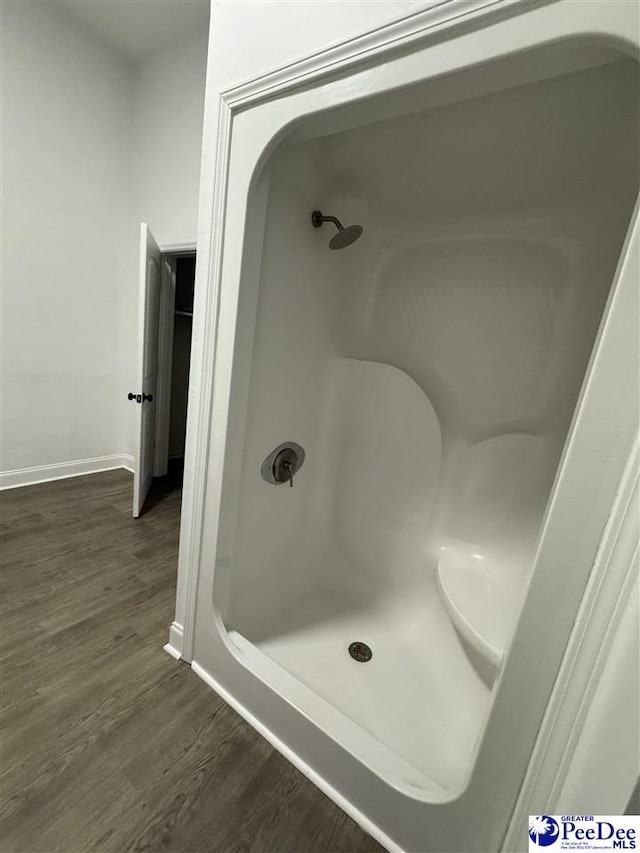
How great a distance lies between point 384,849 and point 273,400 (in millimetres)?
1354

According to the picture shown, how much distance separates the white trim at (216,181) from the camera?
68cm

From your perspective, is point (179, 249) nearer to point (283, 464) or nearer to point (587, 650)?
point (283, 464)

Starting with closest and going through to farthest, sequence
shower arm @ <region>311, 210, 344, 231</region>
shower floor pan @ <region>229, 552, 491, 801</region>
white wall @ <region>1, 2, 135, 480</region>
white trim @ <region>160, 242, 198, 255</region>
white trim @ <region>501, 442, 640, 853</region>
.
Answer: white trim @ <region>501, 442, 640, 853</region> → shower floor pan @ <region>229, 552, 491, 801</region> → shower arm @ <region>311, 210, 344, 231</region> → white wall @ <region>1, 2, 135, 480</region> → white trim @ <region>160, 242, 198, 255</region>

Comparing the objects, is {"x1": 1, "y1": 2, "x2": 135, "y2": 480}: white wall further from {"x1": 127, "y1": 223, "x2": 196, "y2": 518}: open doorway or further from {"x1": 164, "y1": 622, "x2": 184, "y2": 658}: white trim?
{"x1": 164, "y1": 622, "x2": 184, "y2": 658}: white trim

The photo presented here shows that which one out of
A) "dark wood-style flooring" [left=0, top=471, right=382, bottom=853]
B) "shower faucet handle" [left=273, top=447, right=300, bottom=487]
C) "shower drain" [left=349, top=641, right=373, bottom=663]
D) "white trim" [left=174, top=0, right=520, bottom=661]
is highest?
"white trim" [left=174, top=0, right=520, bottom=661]

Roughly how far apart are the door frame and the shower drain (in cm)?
238

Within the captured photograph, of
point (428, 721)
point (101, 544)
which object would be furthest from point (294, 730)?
point (101, 544)

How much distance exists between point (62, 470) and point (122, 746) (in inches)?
93.3

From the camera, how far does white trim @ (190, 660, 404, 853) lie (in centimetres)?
95

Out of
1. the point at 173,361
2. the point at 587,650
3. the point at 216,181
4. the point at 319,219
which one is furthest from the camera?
the point at 173,361

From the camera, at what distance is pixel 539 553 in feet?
2.21

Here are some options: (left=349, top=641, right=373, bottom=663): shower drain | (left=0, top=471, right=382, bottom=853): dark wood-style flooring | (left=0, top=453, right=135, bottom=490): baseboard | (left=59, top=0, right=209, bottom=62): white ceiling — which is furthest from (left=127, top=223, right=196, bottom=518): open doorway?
(left=349, top=641, right=373, bottom=663): shower drain

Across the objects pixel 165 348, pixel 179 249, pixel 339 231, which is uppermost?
pixel 179 249

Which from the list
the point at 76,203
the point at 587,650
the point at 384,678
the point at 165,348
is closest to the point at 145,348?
the point at 165,348
